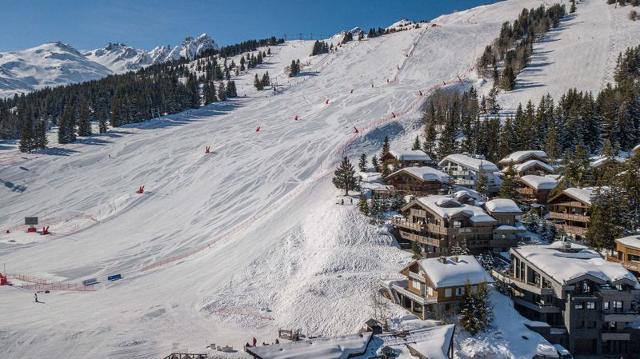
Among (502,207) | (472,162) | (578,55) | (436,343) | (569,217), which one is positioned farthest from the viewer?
(578,55)

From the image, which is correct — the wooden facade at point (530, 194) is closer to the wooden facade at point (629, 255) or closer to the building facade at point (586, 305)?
the wooden facade at point (629, 255)

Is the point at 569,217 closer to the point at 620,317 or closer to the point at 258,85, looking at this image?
the point at 620,317

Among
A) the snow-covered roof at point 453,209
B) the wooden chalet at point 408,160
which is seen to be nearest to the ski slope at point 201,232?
the snow-covered roof at point 453,209

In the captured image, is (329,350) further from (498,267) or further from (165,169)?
(165,169)

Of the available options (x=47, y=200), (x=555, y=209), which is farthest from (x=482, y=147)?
(x=47, y=200)

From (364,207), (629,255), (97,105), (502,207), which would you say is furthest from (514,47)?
(629,255)

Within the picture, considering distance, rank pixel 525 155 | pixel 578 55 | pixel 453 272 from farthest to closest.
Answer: pixel 578 55
pixel 525 155
pixel 453 272

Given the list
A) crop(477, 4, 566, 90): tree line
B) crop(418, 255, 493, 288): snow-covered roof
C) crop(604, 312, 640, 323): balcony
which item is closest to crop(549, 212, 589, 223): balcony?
crop(604, 312, 640, 323): balcony
